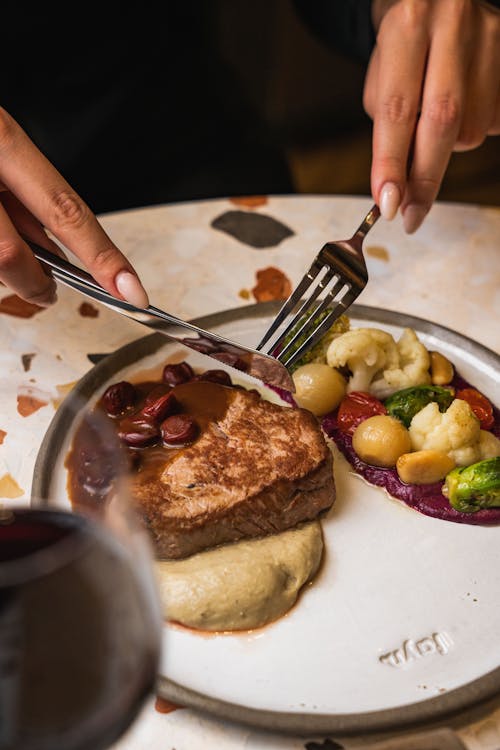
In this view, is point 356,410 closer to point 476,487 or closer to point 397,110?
point 476,487

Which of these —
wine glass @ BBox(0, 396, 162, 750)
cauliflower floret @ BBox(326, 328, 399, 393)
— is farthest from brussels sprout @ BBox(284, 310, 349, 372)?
wine glass @ BBox(0, 396, 162, 750)

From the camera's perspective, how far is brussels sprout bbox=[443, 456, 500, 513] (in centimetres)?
204

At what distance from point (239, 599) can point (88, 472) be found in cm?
71

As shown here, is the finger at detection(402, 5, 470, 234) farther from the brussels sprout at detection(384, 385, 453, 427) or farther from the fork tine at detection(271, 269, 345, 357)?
the brussels sprout at detection(384, 385, 453, 427)

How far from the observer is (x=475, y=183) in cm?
604

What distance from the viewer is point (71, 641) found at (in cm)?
95

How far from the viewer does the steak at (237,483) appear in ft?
6.34

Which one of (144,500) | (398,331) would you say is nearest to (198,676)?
(144,500)

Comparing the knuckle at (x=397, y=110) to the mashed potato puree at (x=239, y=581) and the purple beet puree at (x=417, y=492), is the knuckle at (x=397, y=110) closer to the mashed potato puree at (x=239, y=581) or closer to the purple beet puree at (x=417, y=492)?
the purple beet puree at (x=417, y=492)

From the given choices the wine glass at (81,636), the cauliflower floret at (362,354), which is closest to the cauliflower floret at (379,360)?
the cauliflower floret at (362,354)

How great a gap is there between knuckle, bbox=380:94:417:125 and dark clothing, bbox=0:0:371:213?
106cm

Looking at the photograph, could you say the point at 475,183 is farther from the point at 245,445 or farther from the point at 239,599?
the point at 239,599

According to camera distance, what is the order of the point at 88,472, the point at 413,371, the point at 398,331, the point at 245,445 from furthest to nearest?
the point at 398,331 → the point at 413,371 → the point at 245,445 → the point at 88,472

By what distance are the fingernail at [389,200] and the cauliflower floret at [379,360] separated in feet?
1.18
